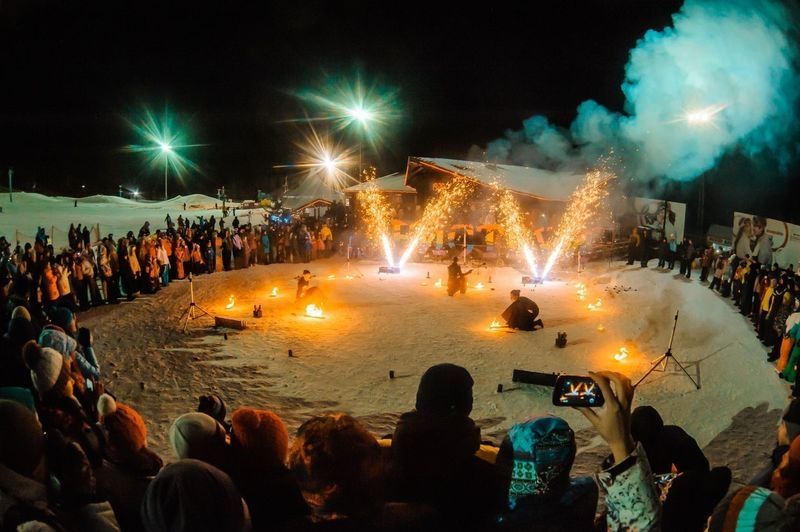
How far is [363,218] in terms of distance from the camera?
1254 inches

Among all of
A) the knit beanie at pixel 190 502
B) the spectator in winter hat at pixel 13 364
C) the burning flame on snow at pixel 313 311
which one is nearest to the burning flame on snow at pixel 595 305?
the burning flame on snow at pixel 313 311

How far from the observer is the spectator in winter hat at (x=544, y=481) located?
2506 millimetres

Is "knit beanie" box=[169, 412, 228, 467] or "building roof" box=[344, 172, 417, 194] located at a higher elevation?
"building roof" box=[344, 172, 417, 194]

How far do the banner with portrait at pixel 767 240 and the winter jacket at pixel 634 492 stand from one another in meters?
15.6

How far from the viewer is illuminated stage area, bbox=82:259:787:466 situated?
8.64 meters

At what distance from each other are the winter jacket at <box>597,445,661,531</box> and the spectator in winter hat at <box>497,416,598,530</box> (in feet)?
0.80

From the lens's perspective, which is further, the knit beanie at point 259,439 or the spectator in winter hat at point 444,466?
the knit beanie at point 259,439

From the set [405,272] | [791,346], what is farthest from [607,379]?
[405,272]

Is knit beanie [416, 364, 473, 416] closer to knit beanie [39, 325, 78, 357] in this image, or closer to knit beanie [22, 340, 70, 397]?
knit beanie [22, 340, 70, 397]

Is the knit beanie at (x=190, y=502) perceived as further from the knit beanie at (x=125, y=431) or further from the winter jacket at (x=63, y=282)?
the winter jacket at (x=63, y=282)

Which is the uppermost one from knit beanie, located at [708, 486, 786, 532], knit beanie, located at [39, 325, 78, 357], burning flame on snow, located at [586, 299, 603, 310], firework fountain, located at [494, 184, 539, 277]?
Answer: firework fountain, located at [494, 184, 539, 277]

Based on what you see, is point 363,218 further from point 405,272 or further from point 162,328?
point 162,328

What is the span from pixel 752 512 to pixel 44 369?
5.45 meters

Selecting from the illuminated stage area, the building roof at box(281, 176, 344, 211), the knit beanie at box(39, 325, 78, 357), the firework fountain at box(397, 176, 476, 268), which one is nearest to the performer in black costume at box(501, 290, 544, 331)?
the illuminated stage area
